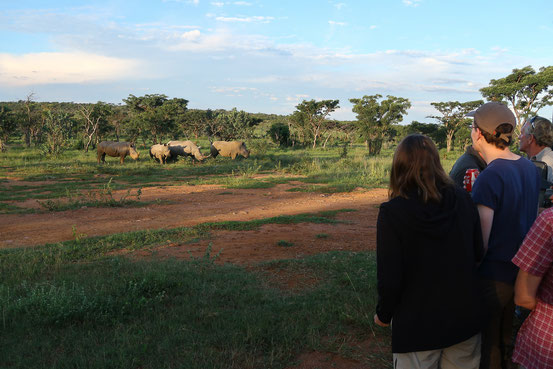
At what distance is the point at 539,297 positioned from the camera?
6.00 feet

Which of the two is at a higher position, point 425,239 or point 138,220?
point 425,239

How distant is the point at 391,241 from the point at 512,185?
0.88 meters

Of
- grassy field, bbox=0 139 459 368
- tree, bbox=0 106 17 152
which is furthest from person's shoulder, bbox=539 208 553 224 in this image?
tree, bbox=0 106 17 152

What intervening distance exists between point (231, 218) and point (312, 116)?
100 ft

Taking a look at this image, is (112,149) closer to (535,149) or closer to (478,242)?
(535,149)

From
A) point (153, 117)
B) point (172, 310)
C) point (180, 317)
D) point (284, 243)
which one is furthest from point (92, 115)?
point (180, 317)

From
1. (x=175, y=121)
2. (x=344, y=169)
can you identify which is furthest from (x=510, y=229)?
(x=175, y=121)

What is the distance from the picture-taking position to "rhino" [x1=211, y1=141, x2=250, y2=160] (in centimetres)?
2628

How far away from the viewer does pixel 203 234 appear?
7.32 metres

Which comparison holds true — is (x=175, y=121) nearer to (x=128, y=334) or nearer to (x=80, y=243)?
(x=80, y=243)

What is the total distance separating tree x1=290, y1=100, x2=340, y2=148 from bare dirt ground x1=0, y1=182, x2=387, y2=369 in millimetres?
25487

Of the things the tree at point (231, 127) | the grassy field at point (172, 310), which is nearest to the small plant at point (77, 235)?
the grassy field at point (172, 310)

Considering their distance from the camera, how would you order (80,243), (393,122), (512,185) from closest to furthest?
(512,185), (80,243), (393,122)

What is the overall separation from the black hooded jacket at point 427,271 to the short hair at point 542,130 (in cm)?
248
